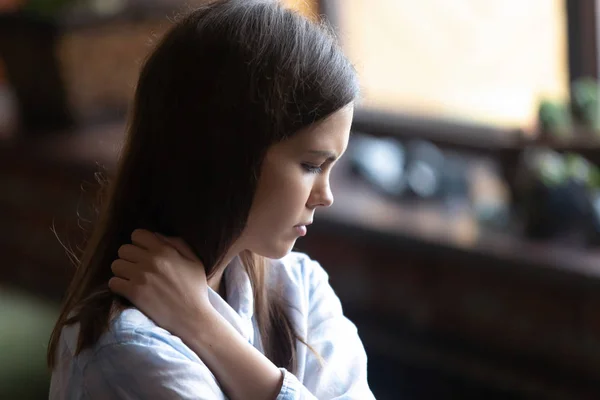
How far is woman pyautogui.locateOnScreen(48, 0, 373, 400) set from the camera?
737mm

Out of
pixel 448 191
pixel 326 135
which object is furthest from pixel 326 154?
pixel 448 191

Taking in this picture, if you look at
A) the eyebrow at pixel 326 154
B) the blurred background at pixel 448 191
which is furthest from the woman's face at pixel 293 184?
the blurred background at pixel 448 191

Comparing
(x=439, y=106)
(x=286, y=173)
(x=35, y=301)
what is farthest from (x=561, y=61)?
(x=286, y=173)

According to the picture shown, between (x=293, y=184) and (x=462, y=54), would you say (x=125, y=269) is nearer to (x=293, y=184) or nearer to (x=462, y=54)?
(x=293, y=184)

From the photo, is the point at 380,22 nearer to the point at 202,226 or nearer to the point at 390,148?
the point at 390,148

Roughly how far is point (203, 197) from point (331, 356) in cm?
22

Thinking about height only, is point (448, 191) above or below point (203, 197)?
below

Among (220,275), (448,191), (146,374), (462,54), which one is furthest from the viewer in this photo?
(462,54)

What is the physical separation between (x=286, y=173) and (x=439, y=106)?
141cm

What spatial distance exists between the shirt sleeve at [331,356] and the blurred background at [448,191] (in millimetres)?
641

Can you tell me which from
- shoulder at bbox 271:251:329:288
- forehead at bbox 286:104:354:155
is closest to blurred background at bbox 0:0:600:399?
shoulder at bbox 271:251:329:288

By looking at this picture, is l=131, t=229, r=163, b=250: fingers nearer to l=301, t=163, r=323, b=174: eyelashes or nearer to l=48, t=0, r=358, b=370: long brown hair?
l=48, t=0, r=358, b=370: long brown hair

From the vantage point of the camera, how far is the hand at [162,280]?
768 mm

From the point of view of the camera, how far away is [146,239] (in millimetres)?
790
